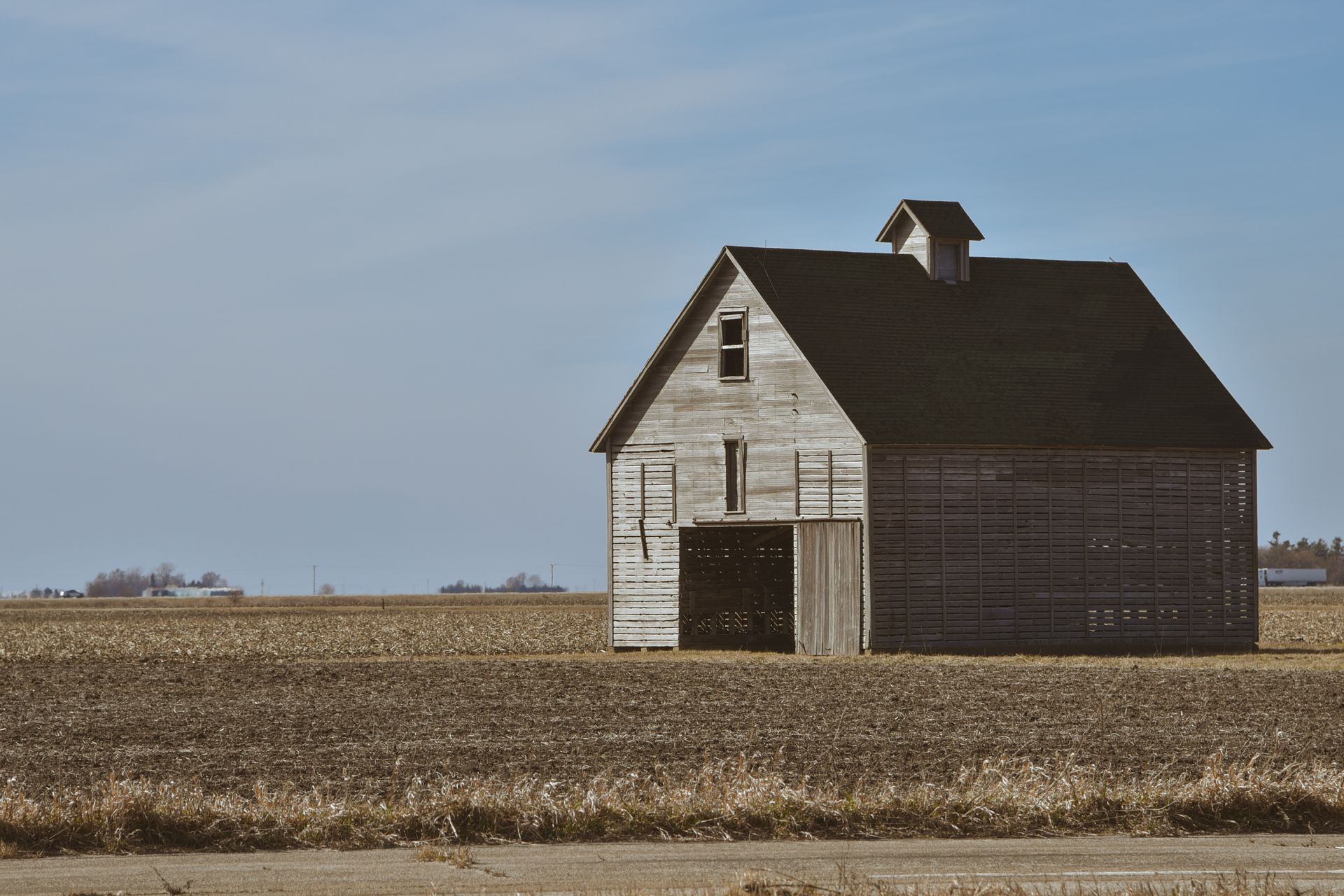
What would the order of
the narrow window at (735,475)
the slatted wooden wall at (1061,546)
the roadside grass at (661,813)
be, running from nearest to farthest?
the roadside grass at (661,813), the slatted wooden wall at (1061,546), the narrow window at (735,475)

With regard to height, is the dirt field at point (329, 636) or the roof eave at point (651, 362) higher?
the roof eave at point (651, 362)

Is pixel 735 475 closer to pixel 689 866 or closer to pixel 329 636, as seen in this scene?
pixel 329 636

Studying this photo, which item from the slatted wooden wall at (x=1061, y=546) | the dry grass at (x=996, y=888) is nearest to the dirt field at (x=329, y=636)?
the slatted wooden wall at (x=1061, y=546)

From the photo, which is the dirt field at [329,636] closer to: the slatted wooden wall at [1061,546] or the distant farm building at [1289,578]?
the slatted wooden wall at [1061,546]

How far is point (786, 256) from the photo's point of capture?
150ft

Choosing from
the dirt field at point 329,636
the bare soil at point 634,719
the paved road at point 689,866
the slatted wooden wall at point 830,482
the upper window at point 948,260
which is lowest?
the paved road at point 689,866

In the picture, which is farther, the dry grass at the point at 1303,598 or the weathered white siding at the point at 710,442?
the dry grass at the point at 1303,598

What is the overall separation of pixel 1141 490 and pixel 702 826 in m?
31.4

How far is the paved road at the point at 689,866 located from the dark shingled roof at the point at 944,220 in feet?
109

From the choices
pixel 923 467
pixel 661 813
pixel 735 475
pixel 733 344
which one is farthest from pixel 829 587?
pixel 661 813

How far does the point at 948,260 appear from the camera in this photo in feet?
157

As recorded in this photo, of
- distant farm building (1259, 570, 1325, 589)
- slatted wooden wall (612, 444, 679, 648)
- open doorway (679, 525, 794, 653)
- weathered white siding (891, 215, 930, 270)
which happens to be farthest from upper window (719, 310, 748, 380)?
distant farm building (1259, 570, 1325, 589)

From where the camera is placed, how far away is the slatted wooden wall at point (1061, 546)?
41781 mm

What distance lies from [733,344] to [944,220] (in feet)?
24.3
